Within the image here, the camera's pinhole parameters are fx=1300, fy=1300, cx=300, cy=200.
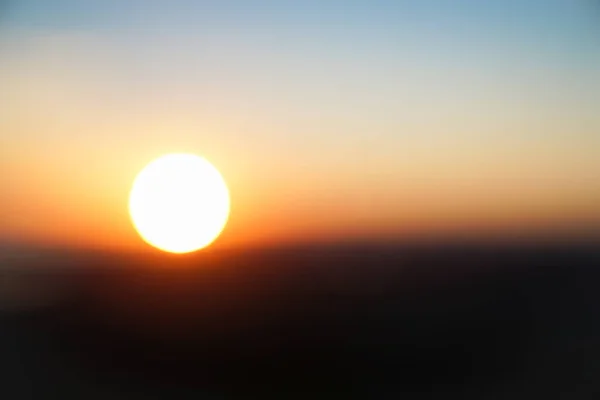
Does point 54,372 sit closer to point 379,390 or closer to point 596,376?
point 379,390

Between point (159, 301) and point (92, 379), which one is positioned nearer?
point (92, 379)

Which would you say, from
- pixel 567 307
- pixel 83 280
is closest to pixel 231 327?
pixel 83 280

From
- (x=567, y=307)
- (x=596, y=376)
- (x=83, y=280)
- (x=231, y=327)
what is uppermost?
(x=83, y=280)

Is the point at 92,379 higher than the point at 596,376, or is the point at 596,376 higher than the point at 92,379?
the point at 92,379

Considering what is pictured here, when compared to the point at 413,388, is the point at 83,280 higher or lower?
higher

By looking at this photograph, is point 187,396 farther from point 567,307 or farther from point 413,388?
point 567,307

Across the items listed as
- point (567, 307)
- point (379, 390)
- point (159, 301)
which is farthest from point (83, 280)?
point (567, 307)
